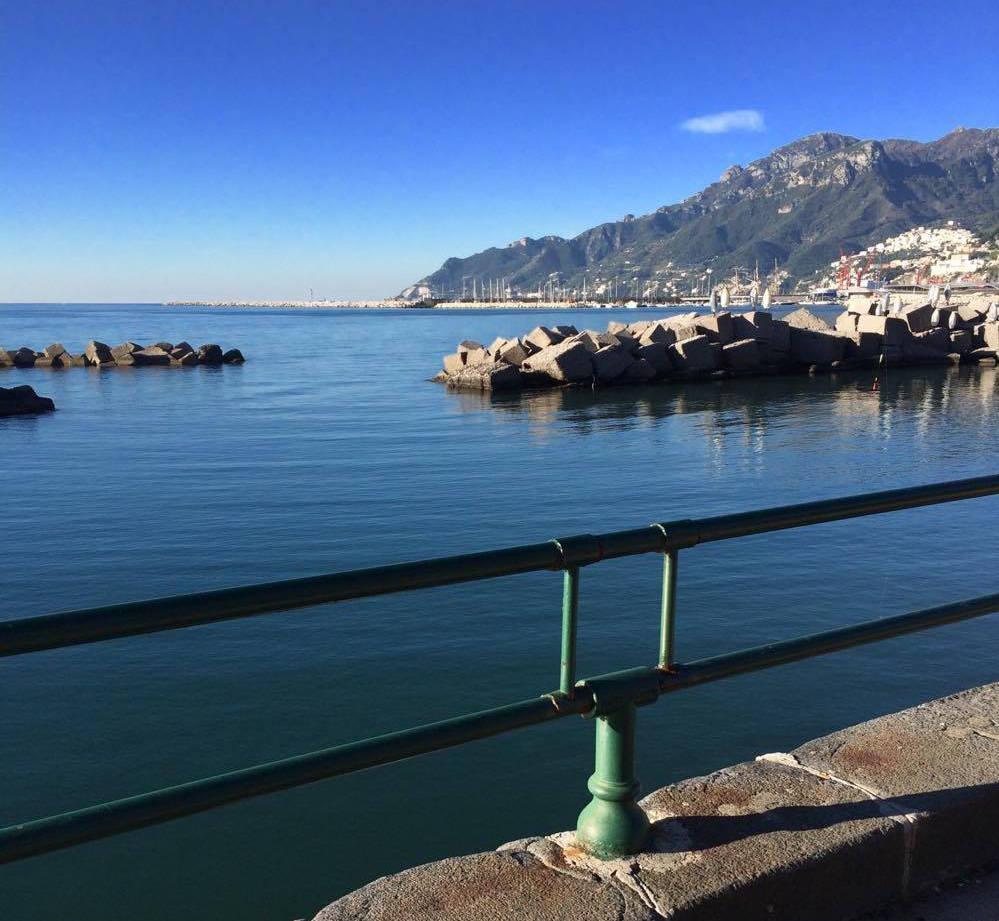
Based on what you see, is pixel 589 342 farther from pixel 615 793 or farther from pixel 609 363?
pixel 615 793

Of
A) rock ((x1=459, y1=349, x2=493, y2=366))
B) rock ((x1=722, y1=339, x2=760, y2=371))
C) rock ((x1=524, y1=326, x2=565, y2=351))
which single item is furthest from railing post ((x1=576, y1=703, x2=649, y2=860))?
rock ((x1=722, y1=339, x2=760, y2=371))

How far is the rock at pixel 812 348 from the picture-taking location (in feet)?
120

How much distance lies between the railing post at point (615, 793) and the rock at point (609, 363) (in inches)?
1157

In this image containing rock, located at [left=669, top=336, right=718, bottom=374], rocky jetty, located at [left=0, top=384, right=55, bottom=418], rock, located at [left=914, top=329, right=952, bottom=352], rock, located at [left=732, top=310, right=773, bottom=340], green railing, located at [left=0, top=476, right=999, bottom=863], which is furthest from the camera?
rock, located at [left=914, top=329, right=952, bottom=352]

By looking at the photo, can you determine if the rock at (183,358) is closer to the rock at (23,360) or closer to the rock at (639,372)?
the rock at (23,360)

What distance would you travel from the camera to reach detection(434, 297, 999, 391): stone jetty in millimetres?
31672

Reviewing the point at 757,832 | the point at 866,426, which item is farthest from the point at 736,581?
the point at 866,426

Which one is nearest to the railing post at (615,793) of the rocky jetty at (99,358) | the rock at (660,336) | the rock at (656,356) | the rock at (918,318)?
the rock at (656,356)

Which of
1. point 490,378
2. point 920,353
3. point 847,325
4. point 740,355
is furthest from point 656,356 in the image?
point 920,353

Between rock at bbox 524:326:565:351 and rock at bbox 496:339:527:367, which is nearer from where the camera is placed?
rock at bbox 496:339:527:367

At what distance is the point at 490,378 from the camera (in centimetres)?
3108

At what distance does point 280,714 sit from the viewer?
6445mm

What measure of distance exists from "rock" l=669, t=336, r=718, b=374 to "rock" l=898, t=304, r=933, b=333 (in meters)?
11.4

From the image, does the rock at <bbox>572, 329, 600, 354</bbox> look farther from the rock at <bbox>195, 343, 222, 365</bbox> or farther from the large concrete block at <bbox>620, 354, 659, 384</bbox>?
the rock at <bbox>195, 343, 222, 365</bbox>
